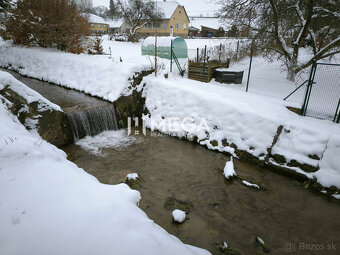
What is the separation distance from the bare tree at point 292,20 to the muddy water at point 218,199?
306 inches

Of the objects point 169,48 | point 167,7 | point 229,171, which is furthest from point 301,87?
point 167,7

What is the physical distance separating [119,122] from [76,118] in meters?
1.97

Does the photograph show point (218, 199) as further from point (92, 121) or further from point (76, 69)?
point (76, 69)

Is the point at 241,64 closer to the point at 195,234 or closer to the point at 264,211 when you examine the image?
the point at 264,211

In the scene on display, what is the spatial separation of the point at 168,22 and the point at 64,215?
147 feet

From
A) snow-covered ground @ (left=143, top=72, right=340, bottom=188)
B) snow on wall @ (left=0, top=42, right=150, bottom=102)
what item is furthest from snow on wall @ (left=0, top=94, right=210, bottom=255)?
snow on wall @ (left=0, top=42, right=150, bottom=102)

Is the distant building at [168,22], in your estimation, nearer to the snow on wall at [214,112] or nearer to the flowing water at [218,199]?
the snow on wall at [214,112]

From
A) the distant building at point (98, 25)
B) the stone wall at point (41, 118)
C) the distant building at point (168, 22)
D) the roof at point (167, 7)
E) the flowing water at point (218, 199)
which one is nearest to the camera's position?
the flowing water at point (218, 199)

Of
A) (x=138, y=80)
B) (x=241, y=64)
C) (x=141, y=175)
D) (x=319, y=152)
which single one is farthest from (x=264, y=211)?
(x=241, y=64)

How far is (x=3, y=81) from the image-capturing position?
686 cm

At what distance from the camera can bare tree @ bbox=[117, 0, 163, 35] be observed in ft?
116

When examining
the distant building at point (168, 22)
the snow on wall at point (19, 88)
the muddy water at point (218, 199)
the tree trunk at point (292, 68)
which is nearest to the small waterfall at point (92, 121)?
the muddy water at point (218, 199)

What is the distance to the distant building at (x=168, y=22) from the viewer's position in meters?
41.3

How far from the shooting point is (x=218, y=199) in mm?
5648
